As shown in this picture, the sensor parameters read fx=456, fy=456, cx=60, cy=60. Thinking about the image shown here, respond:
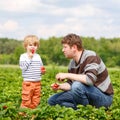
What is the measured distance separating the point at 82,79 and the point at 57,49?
102179 millimetres

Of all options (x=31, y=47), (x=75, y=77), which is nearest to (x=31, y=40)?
(x=31, y=47)

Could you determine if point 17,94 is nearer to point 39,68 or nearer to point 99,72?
point 39,68

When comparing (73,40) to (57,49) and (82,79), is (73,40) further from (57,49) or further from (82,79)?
(57,49)

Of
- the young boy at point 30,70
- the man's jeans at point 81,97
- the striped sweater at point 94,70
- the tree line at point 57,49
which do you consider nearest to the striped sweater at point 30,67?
the young boy at point 30,70

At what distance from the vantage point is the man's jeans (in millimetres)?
6613

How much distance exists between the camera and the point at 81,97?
6672 millimetres

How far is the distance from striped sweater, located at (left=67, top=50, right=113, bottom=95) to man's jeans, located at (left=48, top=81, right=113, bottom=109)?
106 millimetres

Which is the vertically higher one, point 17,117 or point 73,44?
point 73,44

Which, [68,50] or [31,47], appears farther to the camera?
[31,47]

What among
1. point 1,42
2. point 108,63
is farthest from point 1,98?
point 1,42

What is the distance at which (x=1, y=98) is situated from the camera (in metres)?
8.49

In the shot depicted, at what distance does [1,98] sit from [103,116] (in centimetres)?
274

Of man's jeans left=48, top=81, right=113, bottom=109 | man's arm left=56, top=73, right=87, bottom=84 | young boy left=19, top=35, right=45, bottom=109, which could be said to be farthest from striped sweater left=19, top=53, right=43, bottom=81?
man's arm left=56, top=73, right=87, bottom=84

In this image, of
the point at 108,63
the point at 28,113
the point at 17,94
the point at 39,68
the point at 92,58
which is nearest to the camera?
the point at 28,113
